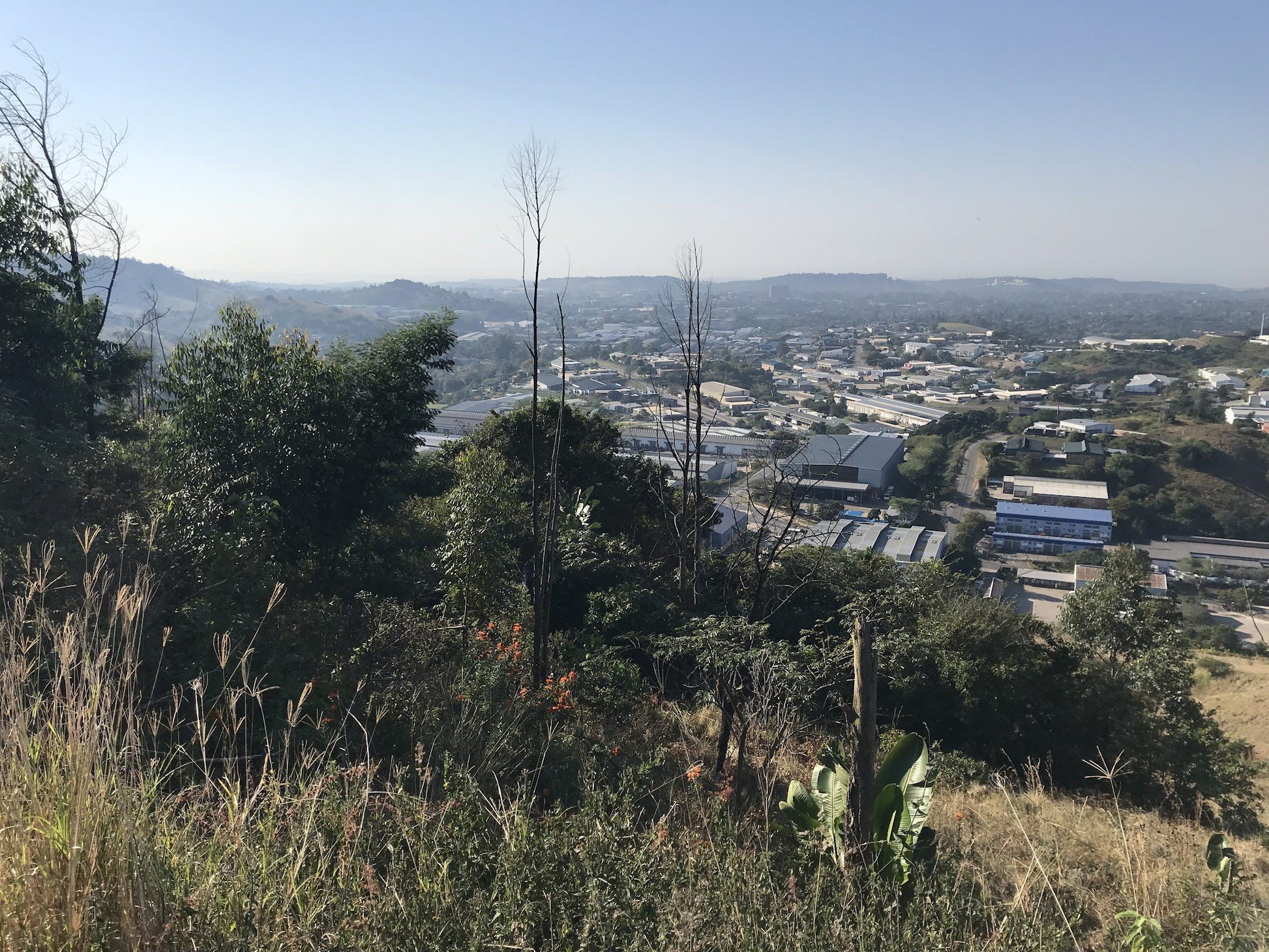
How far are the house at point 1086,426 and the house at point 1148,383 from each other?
10571 millimetres

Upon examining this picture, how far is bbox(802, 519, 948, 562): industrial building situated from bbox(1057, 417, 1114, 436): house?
14.5m

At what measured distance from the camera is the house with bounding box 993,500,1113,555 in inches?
813

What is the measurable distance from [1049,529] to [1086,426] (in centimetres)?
1236

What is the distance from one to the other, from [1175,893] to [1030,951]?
1740 millimetres

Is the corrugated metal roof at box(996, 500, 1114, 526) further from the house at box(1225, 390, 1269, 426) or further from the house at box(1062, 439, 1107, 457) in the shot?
the house at box(1225, 390, 1269, 426)

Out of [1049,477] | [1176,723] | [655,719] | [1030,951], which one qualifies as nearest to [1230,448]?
[1049,477]

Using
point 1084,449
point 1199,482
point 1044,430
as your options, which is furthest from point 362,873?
point 1044,430

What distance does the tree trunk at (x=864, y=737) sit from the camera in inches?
97.7

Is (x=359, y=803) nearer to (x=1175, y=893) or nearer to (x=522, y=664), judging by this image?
(x=1175, y=893)

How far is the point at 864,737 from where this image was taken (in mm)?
2492

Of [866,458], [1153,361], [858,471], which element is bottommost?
[858,471]

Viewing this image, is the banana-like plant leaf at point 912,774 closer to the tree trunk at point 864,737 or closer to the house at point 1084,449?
the tree trunk at point 864,737

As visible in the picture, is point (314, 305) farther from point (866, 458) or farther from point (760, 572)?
point (760, 572)

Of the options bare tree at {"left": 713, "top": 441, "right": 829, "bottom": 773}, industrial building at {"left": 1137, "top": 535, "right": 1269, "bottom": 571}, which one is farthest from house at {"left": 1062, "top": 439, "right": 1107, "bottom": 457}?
bare tree at {"left": 713, "top": 441, "right": 829, "bottom": 773}
